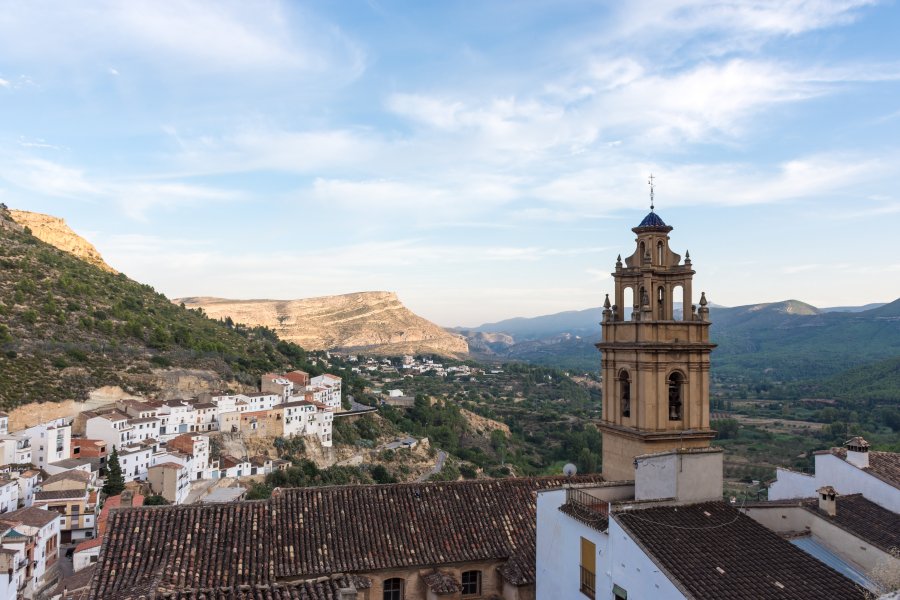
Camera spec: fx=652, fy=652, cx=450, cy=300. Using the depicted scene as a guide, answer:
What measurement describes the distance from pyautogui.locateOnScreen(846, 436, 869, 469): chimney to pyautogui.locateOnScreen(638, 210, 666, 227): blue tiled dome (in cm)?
635

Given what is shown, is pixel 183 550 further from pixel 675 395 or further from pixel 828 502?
pixel 828 502

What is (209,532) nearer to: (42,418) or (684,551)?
(684,551)

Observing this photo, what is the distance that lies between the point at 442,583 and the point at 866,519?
8.24 metres

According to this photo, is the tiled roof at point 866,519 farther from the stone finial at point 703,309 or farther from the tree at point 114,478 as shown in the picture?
the tree at point 114,478

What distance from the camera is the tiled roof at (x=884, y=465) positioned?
45.0ft

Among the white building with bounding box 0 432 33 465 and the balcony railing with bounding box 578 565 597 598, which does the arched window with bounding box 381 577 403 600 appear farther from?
the white building with bounding box 0 432 33 465

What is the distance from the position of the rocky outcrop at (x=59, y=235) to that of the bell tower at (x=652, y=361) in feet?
333

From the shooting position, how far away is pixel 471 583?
1353 centimetres

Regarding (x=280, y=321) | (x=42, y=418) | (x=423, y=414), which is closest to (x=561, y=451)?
(x=423, y=414)

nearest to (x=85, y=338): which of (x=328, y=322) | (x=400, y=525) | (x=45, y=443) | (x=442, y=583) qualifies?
(x=45, y=443)

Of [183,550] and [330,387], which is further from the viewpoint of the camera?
[330,387]

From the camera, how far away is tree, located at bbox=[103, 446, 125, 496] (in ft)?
144

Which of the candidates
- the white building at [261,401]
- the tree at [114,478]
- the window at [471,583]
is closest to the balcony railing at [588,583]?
the window at [471,583]

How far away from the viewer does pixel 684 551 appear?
31.2 ft
